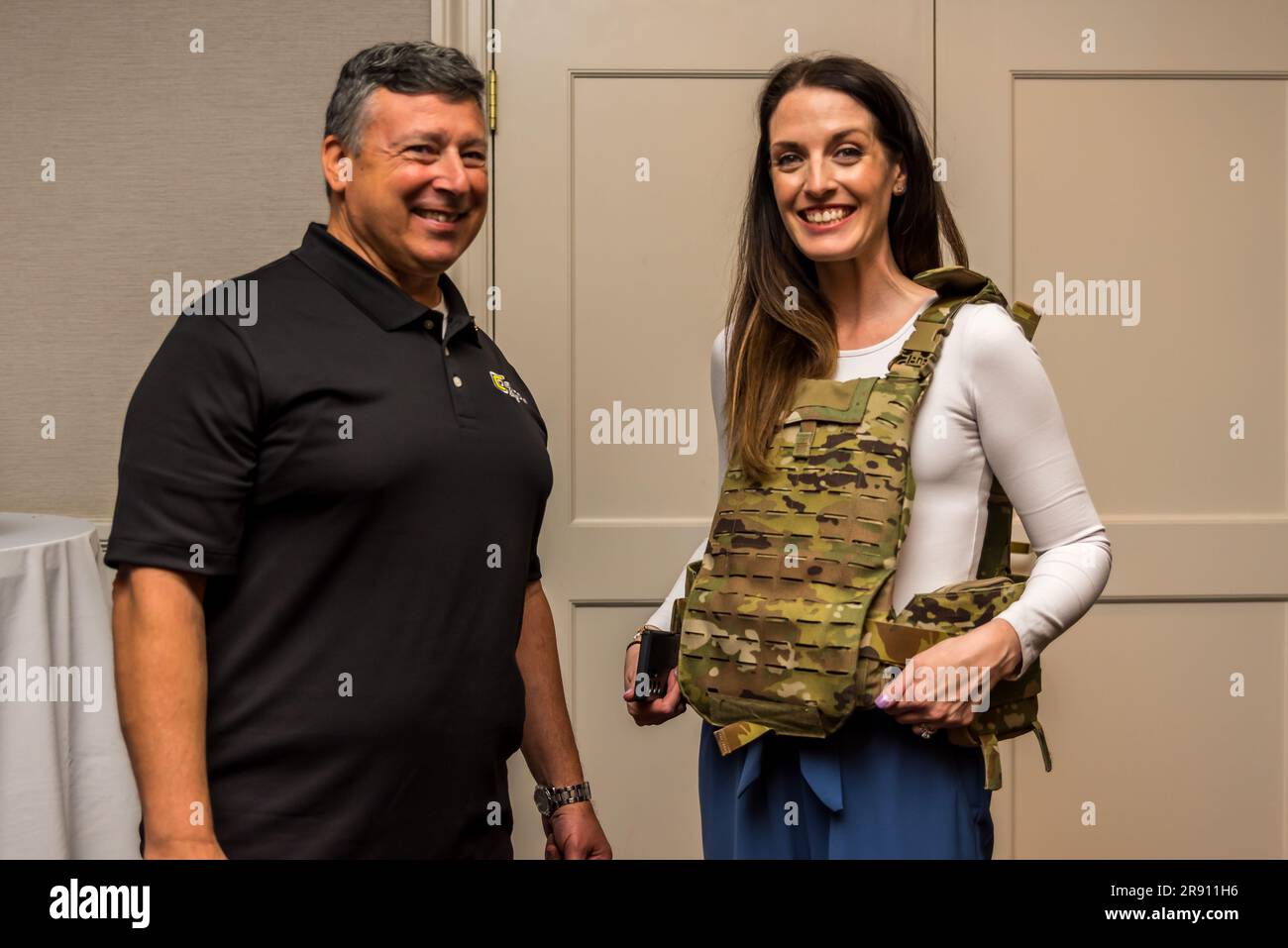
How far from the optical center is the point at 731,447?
4.62 feet

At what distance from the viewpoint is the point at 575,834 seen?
1.41 m

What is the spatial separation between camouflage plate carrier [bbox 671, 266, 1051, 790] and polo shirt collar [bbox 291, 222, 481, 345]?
1.46 feet

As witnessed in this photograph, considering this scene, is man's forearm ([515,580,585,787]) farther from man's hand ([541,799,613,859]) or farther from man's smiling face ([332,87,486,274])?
man's smiling face ([332,87,486,274])

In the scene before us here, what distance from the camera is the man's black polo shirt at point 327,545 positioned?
106 centimetres

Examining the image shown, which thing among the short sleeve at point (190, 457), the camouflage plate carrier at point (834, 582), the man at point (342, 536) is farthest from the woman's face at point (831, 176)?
the short sleeve at point (190, 457)

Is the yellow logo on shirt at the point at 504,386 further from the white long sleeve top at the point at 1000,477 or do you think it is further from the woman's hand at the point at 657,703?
the white long sleeve top at the point at 1000,477

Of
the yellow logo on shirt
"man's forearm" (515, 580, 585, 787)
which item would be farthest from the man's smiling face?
"man's forearm" (515, 580, 585, 787)

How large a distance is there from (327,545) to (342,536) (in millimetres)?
17

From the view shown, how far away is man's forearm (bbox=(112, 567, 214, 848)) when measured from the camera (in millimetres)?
1042

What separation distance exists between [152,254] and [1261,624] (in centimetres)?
254

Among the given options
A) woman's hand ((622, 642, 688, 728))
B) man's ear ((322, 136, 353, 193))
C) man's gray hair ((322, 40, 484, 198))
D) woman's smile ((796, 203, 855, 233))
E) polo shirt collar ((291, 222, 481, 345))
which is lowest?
woman's hand ((622, 642, 688, 728))

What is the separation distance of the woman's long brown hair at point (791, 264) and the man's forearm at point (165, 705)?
2.12 ft

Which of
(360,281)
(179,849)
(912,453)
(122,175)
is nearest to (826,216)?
(912,453)
